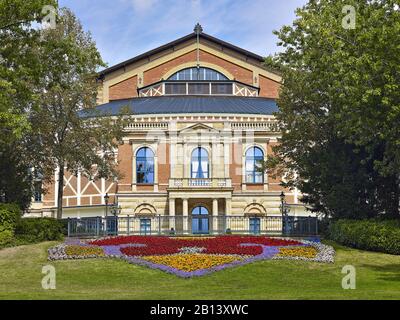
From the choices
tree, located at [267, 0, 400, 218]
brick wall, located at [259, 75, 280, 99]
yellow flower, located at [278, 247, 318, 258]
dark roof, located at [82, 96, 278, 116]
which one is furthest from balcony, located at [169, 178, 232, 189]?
yellow flower, located at [278, 247, 318, 258]

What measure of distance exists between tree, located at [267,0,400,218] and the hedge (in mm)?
16563

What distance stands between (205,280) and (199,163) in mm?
35413

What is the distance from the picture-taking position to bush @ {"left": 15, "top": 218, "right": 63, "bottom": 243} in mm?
34094

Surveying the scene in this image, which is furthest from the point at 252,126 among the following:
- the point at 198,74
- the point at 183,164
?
the point at 198,74

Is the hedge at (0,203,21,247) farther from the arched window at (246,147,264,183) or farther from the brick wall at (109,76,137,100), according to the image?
the brick wall at (109,76,137,100)

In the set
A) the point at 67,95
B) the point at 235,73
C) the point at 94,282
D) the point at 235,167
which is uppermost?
the point at 235,73

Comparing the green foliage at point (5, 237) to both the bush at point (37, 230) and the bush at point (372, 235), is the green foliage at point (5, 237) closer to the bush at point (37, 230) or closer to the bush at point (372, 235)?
the bush at point (37, 230)

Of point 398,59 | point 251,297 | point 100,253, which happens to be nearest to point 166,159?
point 100,253

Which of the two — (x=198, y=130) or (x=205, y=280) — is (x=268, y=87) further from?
(x=205, y=280)

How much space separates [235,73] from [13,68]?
50.7 metres

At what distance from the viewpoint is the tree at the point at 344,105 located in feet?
87.6

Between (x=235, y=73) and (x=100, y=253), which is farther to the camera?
(x=235, y=73)

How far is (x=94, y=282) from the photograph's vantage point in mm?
23141
